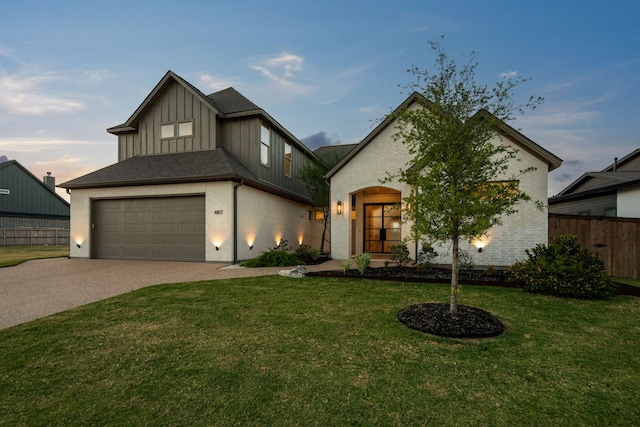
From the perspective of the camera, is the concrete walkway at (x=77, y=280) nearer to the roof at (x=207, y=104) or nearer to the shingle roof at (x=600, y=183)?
the roof at (x=207, y=104)

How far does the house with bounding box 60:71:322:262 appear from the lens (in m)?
11.6

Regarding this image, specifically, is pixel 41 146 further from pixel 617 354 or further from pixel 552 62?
pixel 552 62

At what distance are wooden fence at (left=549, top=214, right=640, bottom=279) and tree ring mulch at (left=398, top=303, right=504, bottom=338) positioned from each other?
26.3ft

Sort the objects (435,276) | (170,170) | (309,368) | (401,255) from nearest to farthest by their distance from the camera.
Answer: (309,368), (435,276), (401,255), (170,170)

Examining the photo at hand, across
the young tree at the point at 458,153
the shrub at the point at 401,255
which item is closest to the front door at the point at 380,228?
the shrub at the point at 401,255

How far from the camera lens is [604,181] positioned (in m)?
12.9

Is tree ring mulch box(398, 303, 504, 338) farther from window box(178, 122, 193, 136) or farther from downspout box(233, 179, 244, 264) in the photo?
window box(178, 122, 193, 136)

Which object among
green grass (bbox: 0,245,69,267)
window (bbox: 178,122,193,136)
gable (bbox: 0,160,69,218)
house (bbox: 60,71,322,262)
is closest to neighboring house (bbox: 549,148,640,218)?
house (bbox: 60,71,322,262)

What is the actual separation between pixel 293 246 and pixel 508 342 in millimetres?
13277

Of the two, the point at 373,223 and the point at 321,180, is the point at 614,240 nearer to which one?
the point at 373,223

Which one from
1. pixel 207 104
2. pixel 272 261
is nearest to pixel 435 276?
pixel 272 261

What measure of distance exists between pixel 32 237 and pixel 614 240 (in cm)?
3416

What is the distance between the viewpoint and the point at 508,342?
12.5ft

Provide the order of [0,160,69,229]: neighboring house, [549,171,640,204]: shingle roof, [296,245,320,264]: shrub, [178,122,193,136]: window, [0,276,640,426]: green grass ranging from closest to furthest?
1. [0,276,640,426]: green grass
2. [549,171,640,204]: shingle roof
3. [296,245,320,264]: shrub
4. [178,122,193,136]: window
5. [0,160,69,229]: neighboring house
